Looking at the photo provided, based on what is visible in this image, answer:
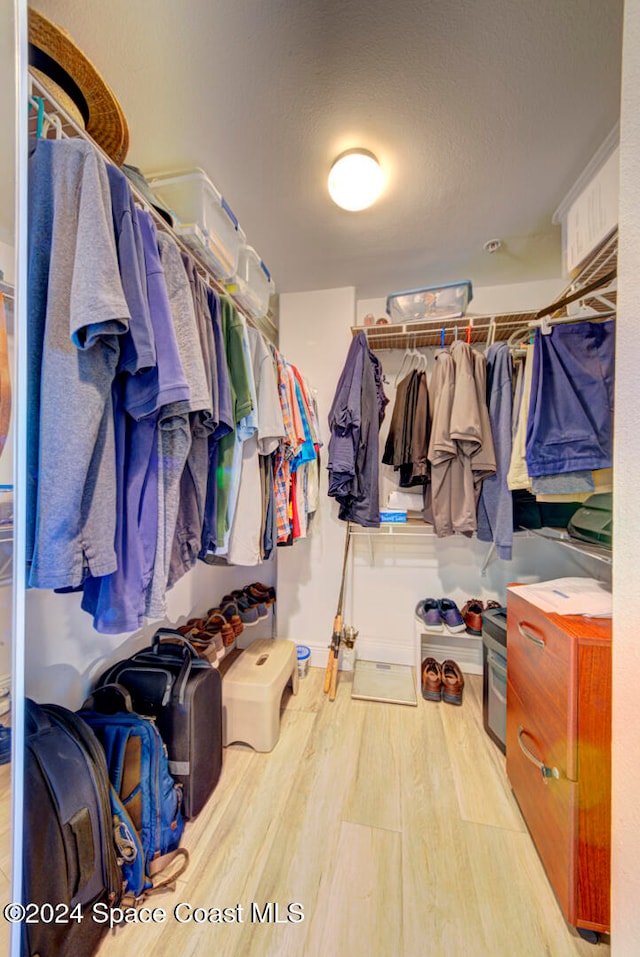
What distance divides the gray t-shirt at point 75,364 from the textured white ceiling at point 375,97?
746 millimetres

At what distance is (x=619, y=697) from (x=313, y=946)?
973mm

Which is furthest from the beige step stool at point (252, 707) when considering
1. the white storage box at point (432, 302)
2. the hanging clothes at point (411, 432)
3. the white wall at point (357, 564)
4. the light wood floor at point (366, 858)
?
the white storage box at point (432, 302)

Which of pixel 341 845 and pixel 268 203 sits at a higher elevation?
pixel 268 203

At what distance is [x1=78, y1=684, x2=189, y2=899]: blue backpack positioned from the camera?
33.1 inches

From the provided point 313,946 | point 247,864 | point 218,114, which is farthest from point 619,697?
point 218,114

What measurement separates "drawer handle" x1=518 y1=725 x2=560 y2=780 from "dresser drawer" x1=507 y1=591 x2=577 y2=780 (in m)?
0.02

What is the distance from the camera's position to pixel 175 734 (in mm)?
1010

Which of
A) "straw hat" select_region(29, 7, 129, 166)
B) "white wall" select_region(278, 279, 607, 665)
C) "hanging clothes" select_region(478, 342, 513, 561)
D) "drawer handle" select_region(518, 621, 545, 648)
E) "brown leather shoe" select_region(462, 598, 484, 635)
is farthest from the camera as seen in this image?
"white wall" select_region(278, 279, 607, 665)

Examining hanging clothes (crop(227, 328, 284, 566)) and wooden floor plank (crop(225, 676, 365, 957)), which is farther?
hanging clothes (crop(227, 328, 284, 566))

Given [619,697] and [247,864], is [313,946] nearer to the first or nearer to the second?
[247,864]

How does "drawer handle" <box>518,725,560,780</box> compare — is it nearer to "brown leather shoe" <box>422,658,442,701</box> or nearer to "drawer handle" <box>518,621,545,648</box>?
"drawer handle" <box>518,621,545,648</box>

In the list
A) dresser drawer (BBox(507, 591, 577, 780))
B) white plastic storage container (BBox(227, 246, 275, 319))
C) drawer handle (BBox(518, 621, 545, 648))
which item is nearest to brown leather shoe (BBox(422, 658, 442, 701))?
dresser drawer (BBox(507, 591, 577, 780))

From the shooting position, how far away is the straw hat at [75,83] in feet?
2.04

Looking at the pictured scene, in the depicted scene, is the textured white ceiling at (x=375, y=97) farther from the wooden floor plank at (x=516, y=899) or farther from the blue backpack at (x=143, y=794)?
the wooden floor plank at (x=516, y=899)
